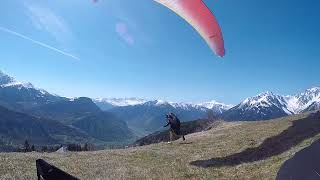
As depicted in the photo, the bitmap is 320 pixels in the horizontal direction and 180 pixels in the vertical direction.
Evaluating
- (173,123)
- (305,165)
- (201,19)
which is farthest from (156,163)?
(201,19)

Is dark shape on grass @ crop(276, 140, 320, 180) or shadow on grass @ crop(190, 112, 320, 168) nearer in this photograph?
dark shape on grass @ crop(276, 140, 320, 180)

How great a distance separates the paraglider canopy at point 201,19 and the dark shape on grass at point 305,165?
16.6 metres

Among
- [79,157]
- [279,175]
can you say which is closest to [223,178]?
[279,175]

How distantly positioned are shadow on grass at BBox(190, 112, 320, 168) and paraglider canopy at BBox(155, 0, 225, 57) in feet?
102

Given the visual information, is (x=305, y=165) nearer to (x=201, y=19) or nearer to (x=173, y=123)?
(x=201, y=19)

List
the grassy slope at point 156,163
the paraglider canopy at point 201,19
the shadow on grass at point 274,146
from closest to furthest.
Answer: the paraglider canopy at point 201,19
the grassy slope at point 156,163
the shadow on grass at point 274,146

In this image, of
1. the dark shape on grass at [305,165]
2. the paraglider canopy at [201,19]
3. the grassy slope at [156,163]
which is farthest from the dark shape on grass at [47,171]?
the paraglider canopy at [201,19]

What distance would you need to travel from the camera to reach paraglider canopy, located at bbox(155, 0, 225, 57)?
14.0 ft

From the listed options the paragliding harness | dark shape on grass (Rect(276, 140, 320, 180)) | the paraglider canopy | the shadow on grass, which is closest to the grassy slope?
the shadow on grass

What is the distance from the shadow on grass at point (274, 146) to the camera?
37.0 meters

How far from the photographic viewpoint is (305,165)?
66.7 ft

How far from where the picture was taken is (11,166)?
32.5 metres

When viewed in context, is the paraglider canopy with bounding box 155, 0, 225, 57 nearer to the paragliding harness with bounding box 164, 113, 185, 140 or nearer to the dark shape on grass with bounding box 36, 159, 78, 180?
the dark shape on grass with bounding box 36, 159, 78, 180

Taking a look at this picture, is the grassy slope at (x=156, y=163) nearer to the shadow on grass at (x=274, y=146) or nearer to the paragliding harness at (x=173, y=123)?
the shadow on grass at (x=274, y=146)
